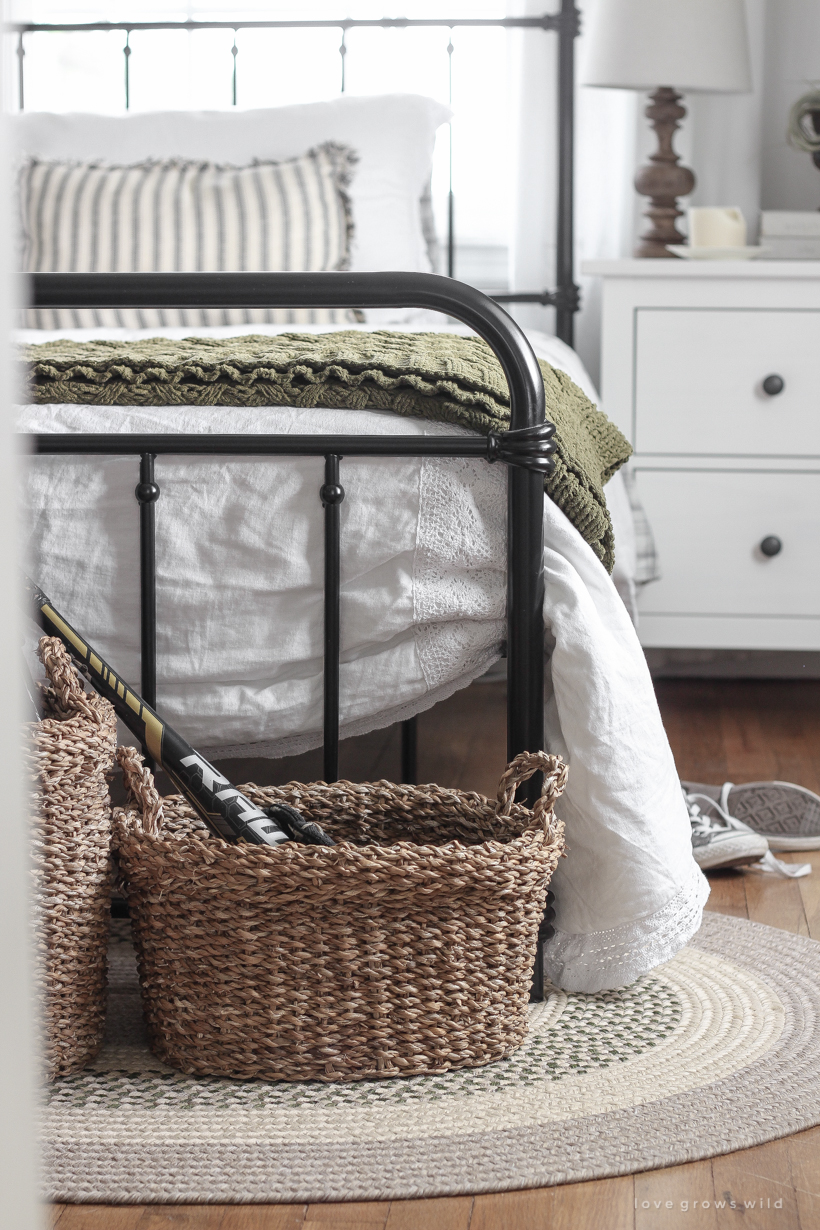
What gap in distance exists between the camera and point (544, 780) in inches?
41.6

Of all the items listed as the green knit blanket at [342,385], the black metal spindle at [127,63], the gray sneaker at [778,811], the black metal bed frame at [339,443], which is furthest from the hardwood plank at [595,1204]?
the black metal spindle at [127,63]

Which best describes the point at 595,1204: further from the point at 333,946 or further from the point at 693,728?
the point at 693,728

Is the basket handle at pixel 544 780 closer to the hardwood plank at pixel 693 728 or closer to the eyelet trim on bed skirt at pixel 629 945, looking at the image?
the eyelet trim on bed skirt at pixel 629 945

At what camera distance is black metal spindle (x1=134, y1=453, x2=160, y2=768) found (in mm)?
1135

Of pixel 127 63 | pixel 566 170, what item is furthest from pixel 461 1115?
pixel 127 63

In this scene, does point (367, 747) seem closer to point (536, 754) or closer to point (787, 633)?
point (787, 633)

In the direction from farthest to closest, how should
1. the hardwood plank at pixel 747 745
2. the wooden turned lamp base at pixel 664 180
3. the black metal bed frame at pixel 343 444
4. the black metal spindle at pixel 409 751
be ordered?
the wooden turned lamp base at pixel 664 180 < the hardwood plank at pixel 747 745 < the black metal spindle at pixel 409 751 < the black metal bed frame at pixel 343 444

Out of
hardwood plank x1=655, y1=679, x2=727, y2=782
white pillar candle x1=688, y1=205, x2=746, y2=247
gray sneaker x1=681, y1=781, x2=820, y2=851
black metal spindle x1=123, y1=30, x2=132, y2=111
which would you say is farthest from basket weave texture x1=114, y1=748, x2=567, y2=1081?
black metal spindle x1=123, y1=30, x2=132, y2=111

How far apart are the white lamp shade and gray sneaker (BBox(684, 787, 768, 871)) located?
4.81 ft

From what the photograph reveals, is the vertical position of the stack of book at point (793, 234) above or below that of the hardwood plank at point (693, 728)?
above

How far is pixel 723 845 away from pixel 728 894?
2.3 inches

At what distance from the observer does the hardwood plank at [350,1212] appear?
0.86 meters

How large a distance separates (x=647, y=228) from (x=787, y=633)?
0.99 m

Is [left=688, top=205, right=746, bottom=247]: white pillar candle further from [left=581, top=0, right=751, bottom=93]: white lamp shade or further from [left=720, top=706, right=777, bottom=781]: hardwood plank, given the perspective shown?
[left=720, top=706, right=777, bottom=781]: hardwood plank
